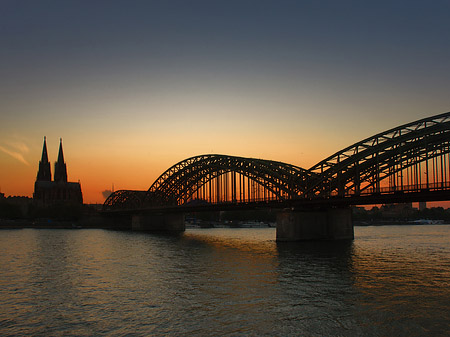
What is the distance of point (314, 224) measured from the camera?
73750 millimetres

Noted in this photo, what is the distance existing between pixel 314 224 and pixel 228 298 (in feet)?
159

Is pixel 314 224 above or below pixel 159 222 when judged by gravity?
above

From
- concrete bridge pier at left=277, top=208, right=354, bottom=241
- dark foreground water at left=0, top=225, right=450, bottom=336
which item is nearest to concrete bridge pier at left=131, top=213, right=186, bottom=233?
concrete bridge pier at left=277, top=208, right=354, bottom=241

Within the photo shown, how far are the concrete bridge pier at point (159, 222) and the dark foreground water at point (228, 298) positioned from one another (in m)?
86.5

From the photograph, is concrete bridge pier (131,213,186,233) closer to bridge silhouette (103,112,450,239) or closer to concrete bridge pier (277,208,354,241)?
bridge silhouette (103,112,450,239)

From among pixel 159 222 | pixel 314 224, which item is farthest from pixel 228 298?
pixel 159 222

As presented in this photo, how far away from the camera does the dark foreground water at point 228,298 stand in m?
21.4

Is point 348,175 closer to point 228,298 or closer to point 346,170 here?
point 346,170

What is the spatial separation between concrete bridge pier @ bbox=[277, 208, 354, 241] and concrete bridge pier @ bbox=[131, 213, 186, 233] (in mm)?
65350

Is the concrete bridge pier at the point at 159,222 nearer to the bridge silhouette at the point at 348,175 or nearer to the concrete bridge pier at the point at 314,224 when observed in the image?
the bridge silhouette at the point at 348,175

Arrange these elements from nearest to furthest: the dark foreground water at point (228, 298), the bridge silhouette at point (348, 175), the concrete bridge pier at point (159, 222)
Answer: the dark foreground water at point (228, 298), the bridge silhouette at point (348, 175), the concrete bridge pier at point (159, 222)

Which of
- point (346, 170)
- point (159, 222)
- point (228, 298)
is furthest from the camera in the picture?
point (159, 222)

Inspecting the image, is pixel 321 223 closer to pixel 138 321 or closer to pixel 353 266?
pixel 353 266

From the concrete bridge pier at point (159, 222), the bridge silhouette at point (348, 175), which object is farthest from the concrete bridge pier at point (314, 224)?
the concrete bridge pier at point (159, 222)
